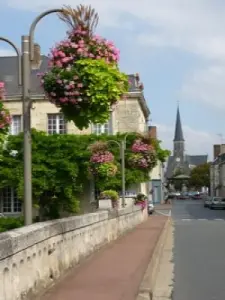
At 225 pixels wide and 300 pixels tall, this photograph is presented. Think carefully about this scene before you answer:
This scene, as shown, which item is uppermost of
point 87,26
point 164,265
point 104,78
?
point 87,26

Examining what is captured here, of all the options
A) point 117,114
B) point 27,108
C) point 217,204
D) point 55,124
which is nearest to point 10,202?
point 55,124

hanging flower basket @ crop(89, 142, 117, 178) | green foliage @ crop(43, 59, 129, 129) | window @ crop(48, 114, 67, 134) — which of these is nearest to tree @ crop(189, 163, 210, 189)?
window @ crop(48, 114, 67, 134)

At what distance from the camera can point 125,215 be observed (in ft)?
84.3

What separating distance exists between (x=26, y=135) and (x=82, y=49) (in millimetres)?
2124

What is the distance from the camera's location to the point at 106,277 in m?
10.9

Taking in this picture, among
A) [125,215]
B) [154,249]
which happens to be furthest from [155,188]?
[154,249]

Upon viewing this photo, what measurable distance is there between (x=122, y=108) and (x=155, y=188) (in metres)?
47.6

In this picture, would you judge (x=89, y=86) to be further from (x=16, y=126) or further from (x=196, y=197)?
(x=196, y=197)

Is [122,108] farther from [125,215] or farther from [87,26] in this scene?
[87,26]

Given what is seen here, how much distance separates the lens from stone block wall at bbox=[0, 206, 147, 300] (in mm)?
7250

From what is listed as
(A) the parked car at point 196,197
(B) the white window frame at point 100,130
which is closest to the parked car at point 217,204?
(B) the white window frame at point 100,130

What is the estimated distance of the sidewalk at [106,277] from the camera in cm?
894

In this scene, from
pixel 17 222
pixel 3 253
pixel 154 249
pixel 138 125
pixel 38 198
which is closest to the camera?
pixel 3 253

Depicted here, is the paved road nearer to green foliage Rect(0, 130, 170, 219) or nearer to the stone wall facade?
green foliage Rect(0, 130, 170, 219)
